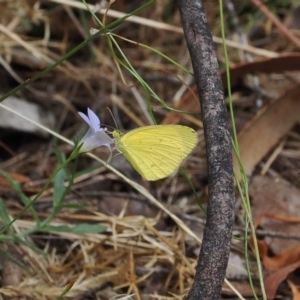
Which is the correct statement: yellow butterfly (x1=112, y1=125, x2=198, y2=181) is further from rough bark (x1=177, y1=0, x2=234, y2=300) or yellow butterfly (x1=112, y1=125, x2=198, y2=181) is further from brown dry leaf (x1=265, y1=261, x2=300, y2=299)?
brown dry leaf (x1=265, y1=261, x2=300, y2=299)

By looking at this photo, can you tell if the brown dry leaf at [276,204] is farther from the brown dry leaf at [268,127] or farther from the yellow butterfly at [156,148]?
the yellow butterfly at [156,148]

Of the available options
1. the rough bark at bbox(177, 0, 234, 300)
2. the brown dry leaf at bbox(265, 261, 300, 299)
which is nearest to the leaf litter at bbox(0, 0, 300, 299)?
the brown dry leaf at bbox(265, 261, 300, 299)

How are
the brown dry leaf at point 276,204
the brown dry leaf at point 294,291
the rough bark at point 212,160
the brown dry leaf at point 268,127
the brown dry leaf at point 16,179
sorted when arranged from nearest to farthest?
1. the rough bark at point 212,160
2. the brown dry leaf at point 294,291
3. the brown dry leaf at point 276,204
4. the brown dry leaf at point 16,179
5. the brown dry leaf at point 268,127

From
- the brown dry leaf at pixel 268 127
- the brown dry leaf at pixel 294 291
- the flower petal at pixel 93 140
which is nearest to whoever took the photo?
the flower petal at pixel 93 140

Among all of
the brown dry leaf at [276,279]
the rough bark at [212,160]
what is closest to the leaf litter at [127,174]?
the brown dry leaf at [276,279]

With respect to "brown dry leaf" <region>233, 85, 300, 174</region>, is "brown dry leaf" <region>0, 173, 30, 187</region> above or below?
below

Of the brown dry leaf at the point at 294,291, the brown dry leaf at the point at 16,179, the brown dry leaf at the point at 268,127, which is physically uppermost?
the brown dry leaf at the point at 268,127
